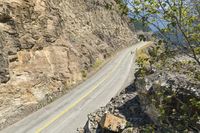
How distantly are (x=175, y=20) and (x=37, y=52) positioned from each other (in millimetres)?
30782

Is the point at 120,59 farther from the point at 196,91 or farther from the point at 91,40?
the point at 196,91

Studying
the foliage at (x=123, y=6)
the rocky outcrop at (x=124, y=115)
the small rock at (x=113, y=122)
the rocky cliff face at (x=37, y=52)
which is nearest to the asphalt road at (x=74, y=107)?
the rocky cliff face at (x=37, y=52)

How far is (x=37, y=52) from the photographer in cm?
3600

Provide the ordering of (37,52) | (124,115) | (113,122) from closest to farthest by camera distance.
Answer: (113,122), (124,115), (37,52)

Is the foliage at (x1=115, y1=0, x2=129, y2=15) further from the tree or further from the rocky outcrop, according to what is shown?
the rocky outcrop

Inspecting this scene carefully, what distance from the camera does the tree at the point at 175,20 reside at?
20.0ft

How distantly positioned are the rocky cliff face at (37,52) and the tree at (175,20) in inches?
555

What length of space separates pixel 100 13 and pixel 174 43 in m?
67.2

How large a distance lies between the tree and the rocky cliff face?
1411cm

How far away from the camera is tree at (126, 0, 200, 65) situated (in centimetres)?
609

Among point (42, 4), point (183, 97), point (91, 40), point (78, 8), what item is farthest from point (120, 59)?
point (183, 97)

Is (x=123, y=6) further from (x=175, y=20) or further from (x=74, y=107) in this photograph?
(x=74, y=107)

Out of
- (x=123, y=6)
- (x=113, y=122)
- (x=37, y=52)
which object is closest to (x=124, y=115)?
(x=113, y=122)

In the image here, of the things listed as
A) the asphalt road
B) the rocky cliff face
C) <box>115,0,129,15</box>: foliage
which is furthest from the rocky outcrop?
<box>115,0,129,15</box>: foliage
